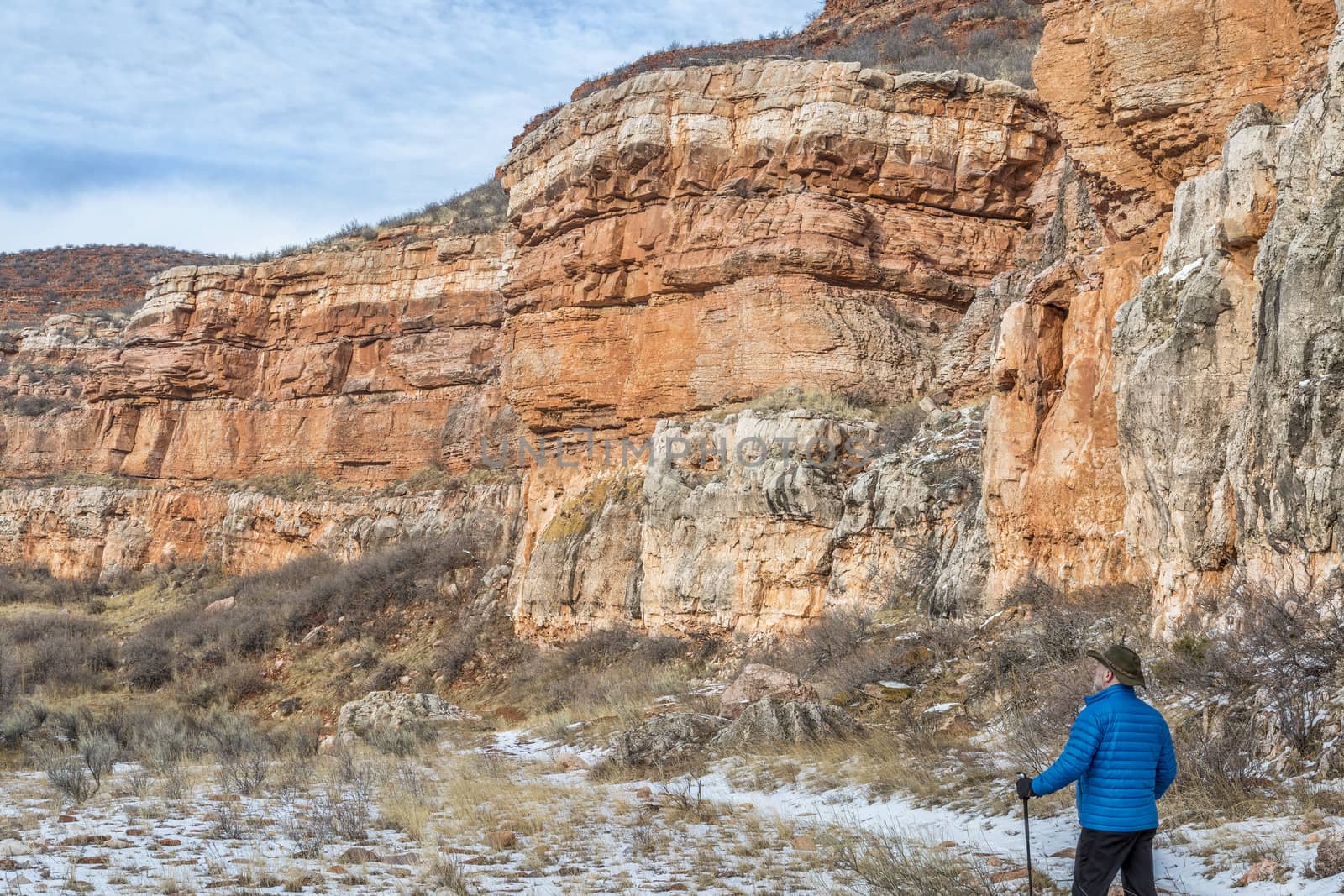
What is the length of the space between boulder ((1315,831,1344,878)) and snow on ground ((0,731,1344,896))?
0.05 metres

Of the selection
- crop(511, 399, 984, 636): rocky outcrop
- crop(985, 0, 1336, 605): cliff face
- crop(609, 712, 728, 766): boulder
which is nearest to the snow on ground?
crop(609, 712, 728, 766): boulder

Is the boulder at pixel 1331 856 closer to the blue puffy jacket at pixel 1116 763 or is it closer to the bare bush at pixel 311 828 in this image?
the blue puffy jacket at pixel 1116 763

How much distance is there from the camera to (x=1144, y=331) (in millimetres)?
10047

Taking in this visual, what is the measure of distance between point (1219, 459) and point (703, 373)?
1296 cm

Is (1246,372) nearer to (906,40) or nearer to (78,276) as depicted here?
(906,40)

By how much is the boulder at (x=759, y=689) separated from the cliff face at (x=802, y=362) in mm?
2602

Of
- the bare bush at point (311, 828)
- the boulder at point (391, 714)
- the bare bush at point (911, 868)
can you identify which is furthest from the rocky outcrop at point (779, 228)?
the bare bush at point (911, 868)

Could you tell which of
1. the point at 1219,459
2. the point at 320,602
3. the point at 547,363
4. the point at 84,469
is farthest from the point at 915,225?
the point at 84,469

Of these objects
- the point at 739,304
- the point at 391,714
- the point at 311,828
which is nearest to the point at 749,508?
the point at 739,304

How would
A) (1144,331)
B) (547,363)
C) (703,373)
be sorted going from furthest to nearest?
(547,363) < (703,373) < (1144,331)

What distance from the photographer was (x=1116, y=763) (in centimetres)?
473

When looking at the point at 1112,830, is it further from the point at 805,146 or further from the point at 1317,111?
the point at 805,146

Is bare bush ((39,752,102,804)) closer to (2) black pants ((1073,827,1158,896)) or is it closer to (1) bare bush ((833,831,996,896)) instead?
(1) bare bush ((833,831,996,896))

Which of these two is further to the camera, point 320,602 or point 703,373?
point 320,602
